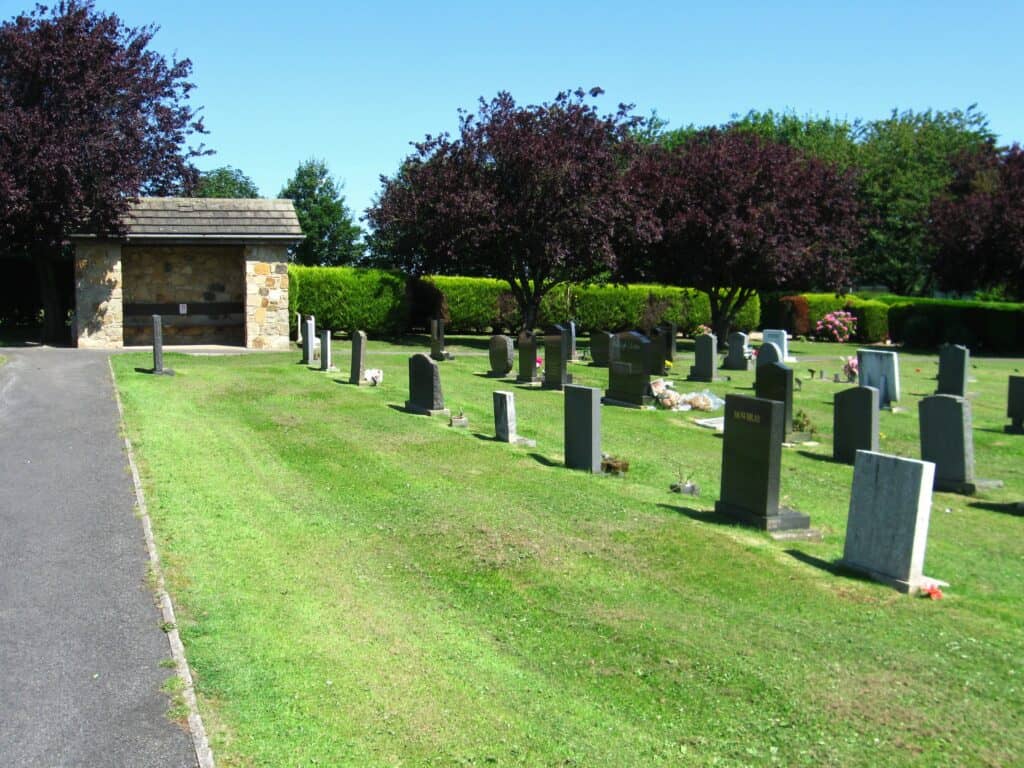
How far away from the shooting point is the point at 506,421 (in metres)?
14.8

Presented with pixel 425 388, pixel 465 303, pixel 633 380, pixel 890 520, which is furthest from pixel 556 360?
pixel 465 303

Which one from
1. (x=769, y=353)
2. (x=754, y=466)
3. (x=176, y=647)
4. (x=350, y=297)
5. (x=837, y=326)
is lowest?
(x=176, y=647)

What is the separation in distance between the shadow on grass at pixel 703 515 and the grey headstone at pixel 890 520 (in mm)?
1661

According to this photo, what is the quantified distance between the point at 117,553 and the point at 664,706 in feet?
16.1

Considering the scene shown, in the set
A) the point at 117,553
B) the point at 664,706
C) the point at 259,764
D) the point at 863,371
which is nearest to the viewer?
the point at 259,764

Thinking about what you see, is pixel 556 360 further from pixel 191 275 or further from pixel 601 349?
pixel 191 275

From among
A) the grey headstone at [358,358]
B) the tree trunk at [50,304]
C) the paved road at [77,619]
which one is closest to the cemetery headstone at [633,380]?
the grey headstone at [358,358]

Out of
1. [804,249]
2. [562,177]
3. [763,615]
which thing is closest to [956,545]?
[763,615]

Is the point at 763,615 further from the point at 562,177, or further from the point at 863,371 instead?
the point at 562,177

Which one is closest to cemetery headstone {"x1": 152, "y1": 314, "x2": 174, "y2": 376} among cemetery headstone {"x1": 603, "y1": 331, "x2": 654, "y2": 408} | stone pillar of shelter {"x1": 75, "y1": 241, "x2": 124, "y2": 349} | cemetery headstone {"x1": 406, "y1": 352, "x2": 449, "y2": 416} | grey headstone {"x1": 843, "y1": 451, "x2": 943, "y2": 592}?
cemetery headstone {"x1": 406, "y1": 352, "x2": 449, "y2": 416}

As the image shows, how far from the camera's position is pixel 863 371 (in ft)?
73.1

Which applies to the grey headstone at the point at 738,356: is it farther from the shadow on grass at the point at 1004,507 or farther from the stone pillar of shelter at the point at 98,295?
the stone pillar of shelter at the point at 98,295

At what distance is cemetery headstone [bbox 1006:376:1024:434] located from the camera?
61.6 feet

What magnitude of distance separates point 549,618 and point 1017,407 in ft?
48.3
